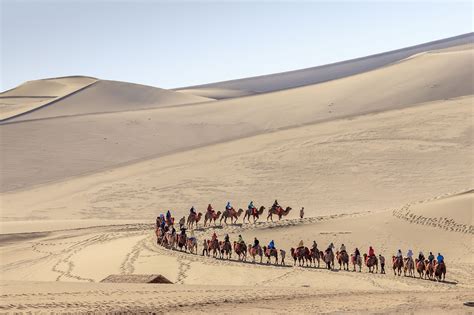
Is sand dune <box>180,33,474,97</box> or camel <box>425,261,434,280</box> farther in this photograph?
sand dune <box>180,33,474,97</box>

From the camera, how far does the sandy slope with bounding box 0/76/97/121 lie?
420ft

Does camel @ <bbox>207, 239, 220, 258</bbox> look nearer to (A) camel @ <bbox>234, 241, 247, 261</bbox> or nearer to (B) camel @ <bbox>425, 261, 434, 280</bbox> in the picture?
(A) camel @ <bbox>234, 241, 247, 261</bbox>

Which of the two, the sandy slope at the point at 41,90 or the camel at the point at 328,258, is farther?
the sandy slope at the point at 41,90

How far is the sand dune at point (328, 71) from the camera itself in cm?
15225

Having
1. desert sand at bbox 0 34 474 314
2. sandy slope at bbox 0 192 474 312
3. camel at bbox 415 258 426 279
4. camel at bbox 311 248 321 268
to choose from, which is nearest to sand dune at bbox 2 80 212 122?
desert sand at bbox 0 34 474 314

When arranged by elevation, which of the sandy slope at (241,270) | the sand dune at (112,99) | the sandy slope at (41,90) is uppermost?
the sandy slope at (41,90)

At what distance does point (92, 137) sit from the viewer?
6906 cm

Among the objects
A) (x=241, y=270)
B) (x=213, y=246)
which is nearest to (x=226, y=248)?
(x=213, y=246)

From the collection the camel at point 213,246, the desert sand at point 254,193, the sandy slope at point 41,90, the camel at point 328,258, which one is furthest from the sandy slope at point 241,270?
the sandy slope at point 41,90

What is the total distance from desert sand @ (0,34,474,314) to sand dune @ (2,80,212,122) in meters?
4.23

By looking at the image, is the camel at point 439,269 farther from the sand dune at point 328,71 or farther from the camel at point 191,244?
the sand dune at point 328,71

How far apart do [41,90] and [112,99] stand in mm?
32912

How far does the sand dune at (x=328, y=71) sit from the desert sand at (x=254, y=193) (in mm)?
61544

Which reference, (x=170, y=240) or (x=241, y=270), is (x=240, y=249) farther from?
(x=170, y=240)
